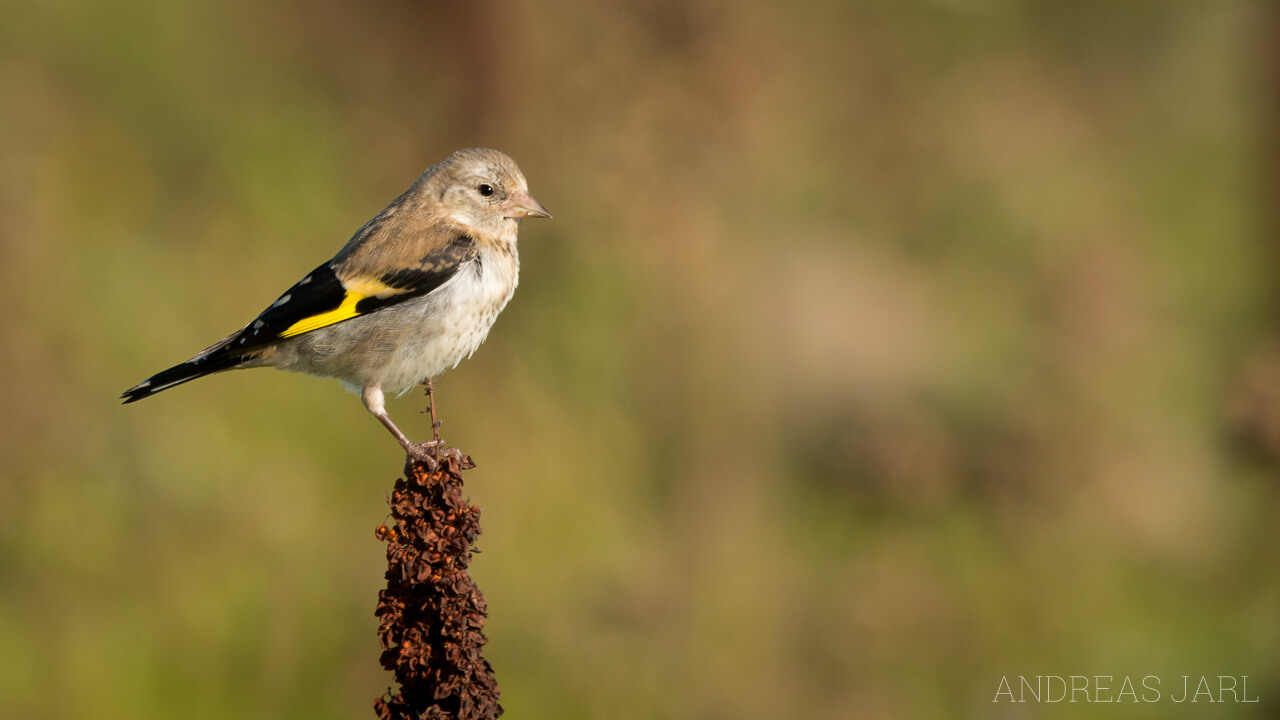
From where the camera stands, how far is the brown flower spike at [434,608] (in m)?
2.87

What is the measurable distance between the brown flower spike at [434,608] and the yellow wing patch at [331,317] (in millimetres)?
1405

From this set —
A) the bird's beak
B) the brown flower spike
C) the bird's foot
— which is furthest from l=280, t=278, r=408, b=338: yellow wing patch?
the brown flower spike

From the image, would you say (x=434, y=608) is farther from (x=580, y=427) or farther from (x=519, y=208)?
(x=580, y=427)

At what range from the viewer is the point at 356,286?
434cm

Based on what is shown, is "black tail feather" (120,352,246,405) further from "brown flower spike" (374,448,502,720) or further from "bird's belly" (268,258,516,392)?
"brown flower spike" (374,448,502,720)

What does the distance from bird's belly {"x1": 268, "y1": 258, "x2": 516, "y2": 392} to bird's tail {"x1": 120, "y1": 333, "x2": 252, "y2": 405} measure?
234 mm

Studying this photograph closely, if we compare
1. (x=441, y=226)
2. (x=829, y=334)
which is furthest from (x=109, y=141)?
(x=829, y=334)

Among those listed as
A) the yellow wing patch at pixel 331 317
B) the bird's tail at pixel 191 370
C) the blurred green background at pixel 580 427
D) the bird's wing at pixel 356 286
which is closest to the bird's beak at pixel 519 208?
the bird's wing at pixel 356 286

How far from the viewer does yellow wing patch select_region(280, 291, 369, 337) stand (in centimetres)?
424

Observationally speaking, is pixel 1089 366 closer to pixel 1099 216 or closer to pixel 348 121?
pixel 1099 216

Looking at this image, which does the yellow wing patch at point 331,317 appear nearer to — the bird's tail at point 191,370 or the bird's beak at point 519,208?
the bird's tail at point 191,370

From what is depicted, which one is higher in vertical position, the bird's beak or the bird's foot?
the bird's beak

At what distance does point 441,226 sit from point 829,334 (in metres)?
5.82

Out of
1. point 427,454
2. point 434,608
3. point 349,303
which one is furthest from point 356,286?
point 434,608
